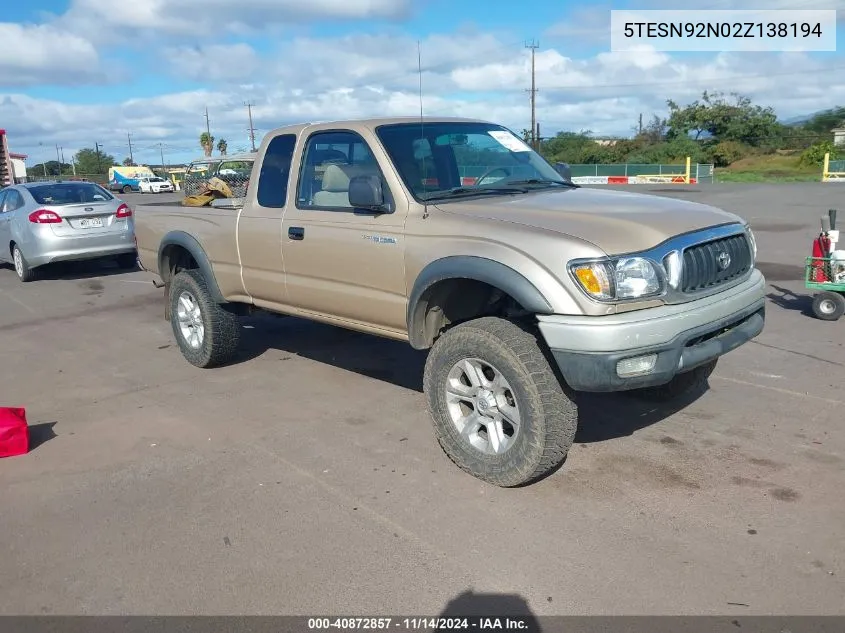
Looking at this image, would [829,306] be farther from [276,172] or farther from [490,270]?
[276,172]

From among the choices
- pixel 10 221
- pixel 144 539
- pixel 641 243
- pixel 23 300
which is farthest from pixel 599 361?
pixel 10 221

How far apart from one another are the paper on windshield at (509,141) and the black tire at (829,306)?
4077mm

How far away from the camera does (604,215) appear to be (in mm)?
4039

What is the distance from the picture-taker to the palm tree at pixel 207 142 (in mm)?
90162

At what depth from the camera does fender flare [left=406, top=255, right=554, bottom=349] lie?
12.4ft

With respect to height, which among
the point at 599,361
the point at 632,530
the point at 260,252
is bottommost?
the point at 632,530

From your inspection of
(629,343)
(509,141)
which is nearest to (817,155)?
(509,141)

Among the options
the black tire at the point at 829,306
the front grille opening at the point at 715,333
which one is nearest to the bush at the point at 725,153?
the black tire at the point at 829,306

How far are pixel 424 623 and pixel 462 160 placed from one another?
3.27m

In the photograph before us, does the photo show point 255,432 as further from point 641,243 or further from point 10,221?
point 10,221

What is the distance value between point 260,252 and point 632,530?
3.41 m

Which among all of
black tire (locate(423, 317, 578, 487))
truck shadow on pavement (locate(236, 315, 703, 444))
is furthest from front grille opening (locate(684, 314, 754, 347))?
truck shadow on pavement (locate(236, 315, 703, 444))

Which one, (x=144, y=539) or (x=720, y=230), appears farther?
(x=720, y=230)

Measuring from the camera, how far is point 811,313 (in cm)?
798
